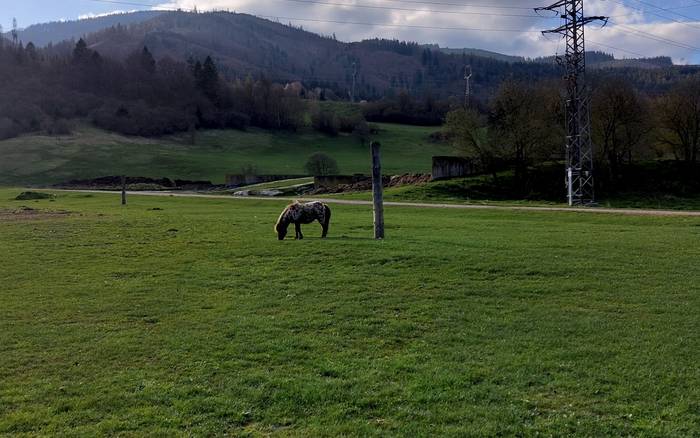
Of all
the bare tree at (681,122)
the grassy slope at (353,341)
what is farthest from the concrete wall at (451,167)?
the grassy slope at (353,341)

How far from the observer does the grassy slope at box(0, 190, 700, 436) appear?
279 inches

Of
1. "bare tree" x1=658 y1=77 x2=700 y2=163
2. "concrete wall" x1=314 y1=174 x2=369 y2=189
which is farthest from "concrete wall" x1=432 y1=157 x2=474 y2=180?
"bare tree" x1=658 y1=77 x2=700 y2=163

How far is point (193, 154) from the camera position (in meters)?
128

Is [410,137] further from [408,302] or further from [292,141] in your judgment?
[408,302]

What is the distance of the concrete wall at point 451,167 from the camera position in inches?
2672

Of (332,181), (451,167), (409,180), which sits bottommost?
(409,180)

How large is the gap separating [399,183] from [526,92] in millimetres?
18370

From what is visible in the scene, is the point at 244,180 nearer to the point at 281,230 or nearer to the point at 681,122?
the point at 681,122

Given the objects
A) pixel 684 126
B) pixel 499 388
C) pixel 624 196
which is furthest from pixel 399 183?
pixel 499 388

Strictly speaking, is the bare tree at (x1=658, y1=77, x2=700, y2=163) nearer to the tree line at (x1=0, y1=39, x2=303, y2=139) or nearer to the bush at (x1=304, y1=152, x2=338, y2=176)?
the bush at (x1=304, y1=152, x2=338, y2=176)

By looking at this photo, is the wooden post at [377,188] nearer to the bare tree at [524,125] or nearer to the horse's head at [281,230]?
the horse's head at [281,230]

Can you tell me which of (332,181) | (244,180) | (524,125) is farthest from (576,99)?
(244,180)

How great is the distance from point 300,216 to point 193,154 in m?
112

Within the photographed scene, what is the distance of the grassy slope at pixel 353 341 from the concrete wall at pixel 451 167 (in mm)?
49121
